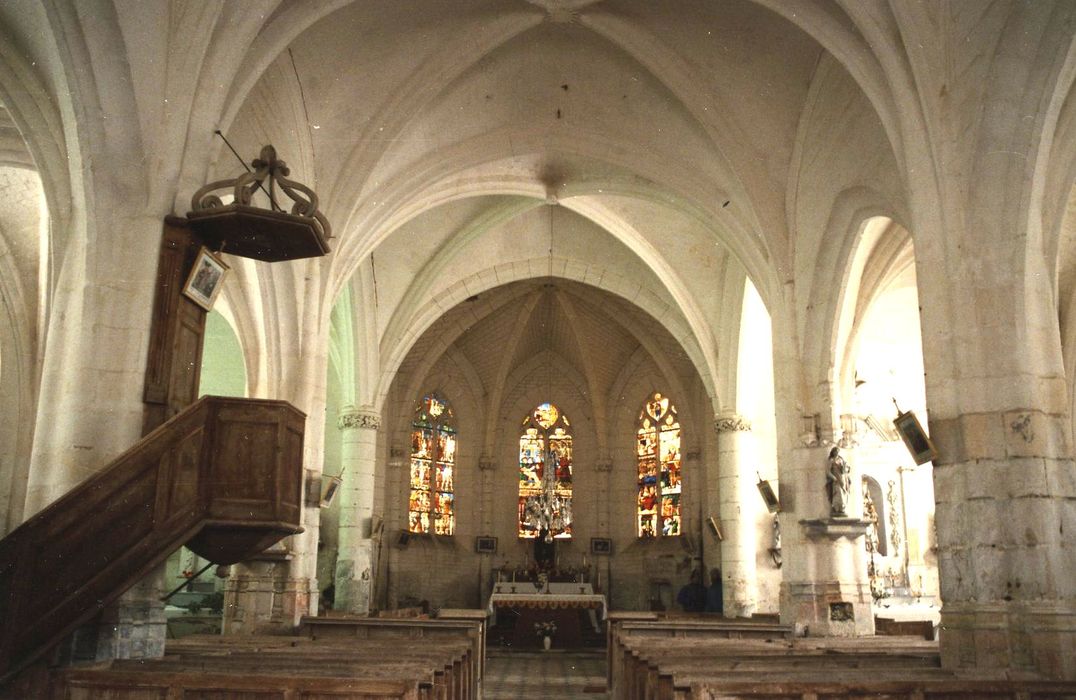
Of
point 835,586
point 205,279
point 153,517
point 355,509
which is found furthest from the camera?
point 355,509

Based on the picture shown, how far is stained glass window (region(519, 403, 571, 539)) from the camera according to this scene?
23.1 meters

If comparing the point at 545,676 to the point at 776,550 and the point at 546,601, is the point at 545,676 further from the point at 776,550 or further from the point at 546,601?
the point at 776,550

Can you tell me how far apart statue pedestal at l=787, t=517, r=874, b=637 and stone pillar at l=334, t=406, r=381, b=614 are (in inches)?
355

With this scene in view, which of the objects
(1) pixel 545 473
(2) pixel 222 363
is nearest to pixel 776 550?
(1) pixel 545 473

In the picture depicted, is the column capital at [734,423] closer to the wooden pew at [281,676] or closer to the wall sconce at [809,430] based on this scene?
the wall sconce at [809,430]

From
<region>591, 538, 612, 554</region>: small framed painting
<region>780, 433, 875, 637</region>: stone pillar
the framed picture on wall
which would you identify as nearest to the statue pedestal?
<region>780, 433, 875, 637</region>: stone pillar

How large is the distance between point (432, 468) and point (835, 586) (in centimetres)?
1289

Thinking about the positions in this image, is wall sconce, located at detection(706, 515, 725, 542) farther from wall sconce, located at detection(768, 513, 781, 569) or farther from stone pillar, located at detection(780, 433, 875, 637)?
stone pillar, located at detection(780, 433, 875, 637)

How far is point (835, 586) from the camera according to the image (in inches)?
494

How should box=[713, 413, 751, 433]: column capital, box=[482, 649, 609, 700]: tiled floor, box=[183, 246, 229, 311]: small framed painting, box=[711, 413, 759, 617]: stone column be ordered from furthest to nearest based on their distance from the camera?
box=[713, 413, 751, 433]: column capital
box=[711, 413, 759, 617]: stone column
box=[482, 649, 609, 700]: tiled floor
box=[183, 246, 229, 311]: small framed painting

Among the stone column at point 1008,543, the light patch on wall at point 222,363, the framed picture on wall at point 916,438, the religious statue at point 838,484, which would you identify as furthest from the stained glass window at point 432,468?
the stone column at point 1008,543

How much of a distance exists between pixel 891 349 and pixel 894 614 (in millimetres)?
4994

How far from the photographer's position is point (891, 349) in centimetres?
1864

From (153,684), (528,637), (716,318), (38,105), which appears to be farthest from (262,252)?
(528,637)
